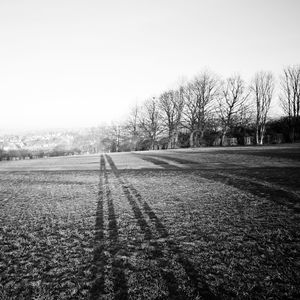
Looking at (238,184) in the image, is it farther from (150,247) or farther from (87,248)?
(87,248)

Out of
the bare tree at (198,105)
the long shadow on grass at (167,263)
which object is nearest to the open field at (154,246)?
the long shadow on grass at (167,263)

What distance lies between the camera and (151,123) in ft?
171

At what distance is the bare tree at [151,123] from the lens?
51375 mm

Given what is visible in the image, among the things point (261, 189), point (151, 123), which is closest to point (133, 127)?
point (151, 123)

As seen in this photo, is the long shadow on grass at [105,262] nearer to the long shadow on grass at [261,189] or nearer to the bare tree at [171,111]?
the long shadow on grass at [261,189]

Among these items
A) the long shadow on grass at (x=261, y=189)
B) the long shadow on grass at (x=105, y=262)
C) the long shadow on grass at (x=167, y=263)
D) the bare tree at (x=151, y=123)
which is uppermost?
the bare tree at (x=151, y=123)

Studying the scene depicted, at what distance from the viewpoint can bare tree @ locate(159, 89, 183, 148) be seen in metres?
47.2

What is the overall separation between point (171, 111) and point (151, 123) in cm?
623

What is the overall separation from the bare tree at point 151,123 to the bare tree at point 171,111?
2.01 meters

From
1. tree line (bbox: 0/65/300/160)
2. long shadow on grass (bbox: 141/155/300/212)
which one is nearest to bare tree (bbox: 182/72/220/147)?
tree line (bbox: 0/65/300/160)

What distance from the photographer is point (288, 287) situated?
8.68ft

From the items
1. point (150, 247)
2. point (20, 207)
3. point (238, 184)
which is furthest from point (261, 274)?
point (20, 207)

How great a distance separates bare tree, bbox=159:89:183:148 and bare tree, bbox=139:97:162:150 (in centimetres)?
201

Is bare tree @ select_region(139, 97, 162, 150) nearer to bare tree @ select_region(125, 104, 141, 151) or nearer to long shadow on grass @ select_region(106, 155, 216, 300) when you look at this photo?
bare tree @ select_region(125, 104, 141, 151)
